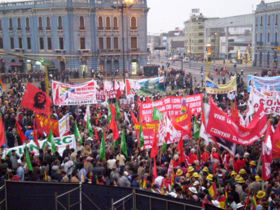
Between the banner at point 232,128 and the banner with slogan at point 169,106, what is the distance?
317cm

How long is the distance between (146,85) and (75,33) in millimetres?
27044

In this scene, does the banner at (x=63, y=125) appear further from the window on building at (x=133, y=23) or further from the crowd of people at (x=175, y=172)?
the window on building at (x=133, y=23)

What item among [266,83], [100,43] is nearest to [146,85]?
[266,83]

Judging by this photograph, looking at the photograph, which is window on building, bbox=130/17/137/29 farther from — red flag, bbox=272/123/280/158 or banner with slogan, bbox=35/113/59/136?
red flag, bbox=272/123/280/158

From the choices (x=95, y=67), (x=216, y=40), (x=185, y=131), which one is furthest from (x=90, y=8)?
(x=216, y=40)

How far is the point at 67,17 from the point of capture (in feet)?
158

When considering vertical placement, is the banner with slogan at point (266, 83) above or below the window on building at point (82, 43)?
below

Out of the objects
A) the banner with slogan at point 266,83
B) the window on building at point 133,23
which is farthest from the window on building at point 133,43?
the banner with slogan at point 266,83

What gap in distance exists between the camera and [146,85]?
24.7 metres

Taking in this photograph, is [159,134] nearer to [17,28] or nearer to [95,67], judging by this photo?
[95,67]

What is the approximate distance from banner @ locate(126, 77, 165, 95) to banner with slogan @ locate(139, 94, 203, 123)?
21.9 feet

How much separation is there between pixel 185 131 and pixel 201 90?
48.9 feet

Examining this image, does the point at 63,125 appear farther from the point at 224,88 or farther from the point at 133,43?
the point at 133,43

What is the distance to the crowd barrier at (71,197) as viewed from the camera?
9.46 metres
